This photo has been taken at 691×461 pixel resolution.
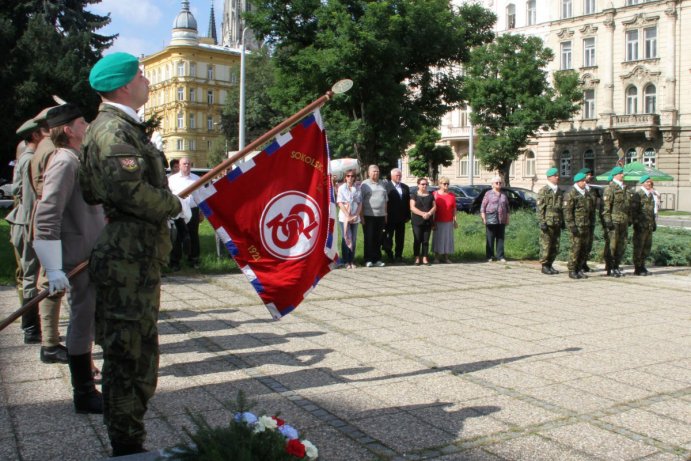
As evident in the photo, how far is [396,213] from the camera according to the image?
15188 millimetres

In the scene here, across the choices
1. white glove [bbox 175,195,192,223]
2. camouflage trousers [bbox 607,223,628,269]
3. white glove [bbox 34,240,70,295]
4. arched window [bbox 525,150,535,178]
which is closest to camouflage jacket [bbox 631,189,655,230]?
camouflage trousers [bbox 607,223,628,269]

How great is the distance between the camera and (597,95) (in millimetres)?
55156

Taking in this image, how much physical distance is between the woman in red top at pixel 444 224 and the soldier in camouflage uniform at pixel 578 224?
2.56 meters

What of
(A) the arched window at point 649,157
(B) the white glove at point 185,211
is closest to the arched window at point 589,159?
(A) the arched window at point 649,157

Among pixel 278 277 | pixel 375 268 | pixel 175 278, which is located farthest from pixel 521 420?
pixel 375 268

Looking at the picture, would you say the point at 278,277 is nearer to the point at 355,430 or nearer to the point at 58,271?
the point at 355,430

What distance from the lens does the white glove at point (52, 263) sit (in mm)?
4109

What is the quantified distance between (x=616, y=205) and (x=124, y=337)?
12046 mm

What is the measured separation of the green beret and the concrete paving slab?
185cm

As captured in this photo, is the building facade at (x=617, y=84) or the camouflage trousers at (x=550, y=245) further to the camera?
the building facade at (x=617, y=84)

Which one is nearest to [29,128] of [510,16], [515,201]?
[515,201]

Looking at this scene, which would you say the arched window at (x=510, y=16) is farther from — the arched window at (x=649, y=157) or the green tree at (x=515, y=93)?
the arched window at (x=649, y=157)

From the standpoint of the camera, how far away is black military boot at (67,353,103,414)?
4.73m

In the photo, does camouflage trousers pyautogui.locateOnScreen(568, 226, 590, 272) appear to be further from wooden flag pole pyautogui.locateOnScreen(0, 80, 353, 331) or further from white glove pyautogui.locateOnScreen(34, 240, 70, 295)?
white glove pyautogui.locateOnScreen(34, 240, 70, 295)
